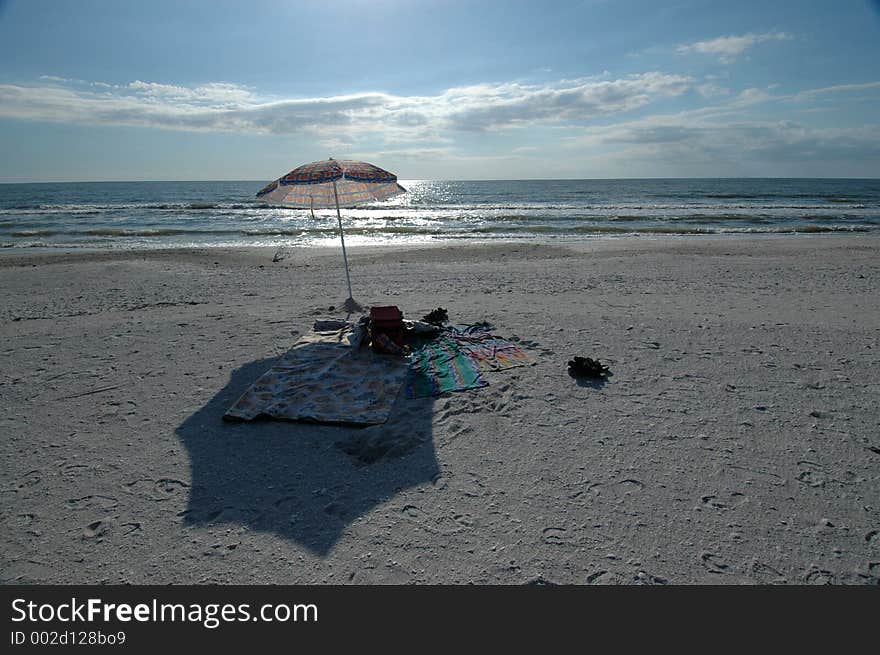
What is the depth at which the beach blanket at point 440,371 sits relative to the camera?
5.00 meters

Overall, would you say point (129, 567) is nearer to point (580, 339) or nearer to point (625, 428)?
point (625, 428)

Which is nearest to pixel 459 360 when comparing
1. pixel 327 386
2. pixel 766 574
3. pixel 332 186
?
pixel 327 386

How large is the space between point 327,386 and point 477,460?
1.92 m

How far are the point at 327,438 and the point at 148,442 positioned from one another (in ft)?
4.96

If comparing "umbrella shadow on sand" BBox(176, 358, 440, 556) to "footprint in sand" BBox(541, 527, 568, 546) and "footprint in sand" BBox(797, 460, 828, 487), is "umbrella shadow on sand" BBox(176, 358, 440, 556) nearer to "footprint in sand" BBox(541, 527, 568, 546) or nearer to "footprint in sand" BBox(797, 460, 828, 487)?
"footprint in sand" BBox(541, 527, 568, 546)

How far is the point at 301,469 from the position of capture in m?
3.69

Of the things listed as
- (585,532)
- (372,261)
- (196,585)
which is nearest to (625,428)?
(585,532)

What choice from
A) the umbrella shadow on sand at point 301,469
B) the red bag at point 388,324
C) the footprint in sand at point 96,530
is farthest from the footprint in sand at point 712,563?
the red bag at point 388,324

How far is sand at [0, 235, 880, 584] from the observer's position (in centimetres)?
279

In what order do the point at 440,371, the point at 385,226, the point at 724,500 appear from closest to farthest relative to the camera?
1. the point at 724,500
2. the point at 440,371
3. the point at 385,226

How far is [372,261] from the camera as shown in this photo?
1345cm

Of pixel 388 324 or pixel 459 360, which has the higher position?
pixel 388 324

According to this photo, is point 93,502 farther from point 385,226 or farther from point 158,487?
point 385,226

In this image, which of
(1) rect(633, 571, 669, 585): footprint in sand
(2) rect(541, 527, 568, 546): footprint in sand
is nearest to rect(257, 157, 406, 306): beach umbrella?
(2) rect(541, 527, 568, 546): footprint in sand
